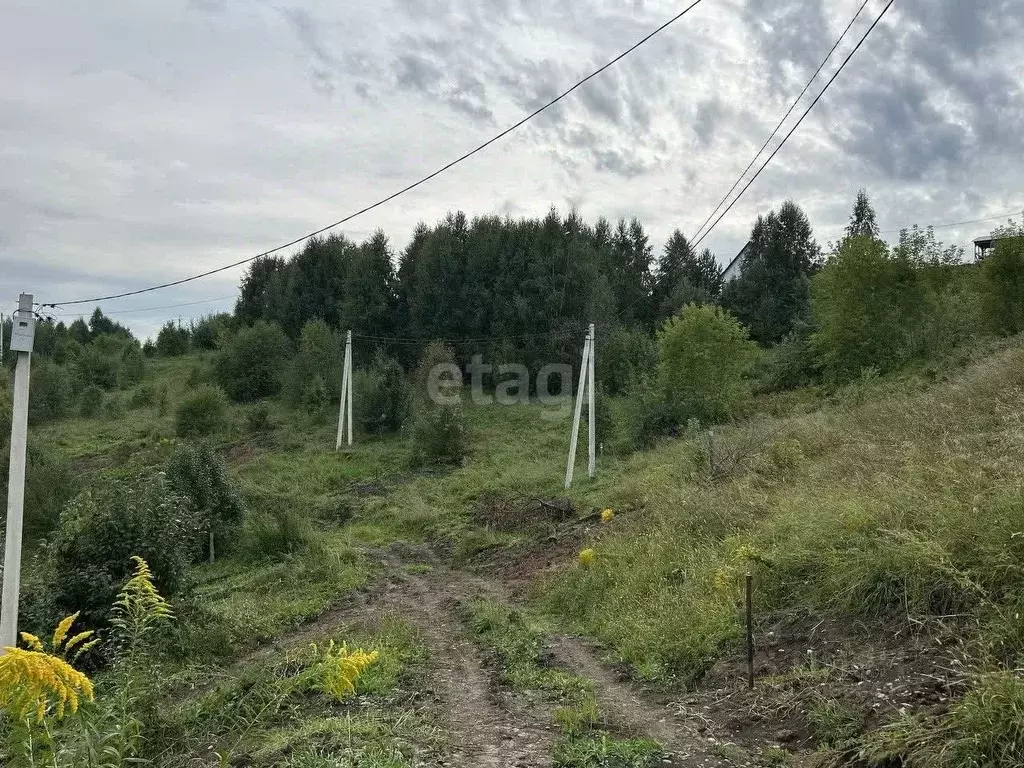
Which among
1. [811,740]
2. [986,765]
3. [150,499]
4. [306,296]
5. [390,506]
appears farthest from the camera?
[306,296]

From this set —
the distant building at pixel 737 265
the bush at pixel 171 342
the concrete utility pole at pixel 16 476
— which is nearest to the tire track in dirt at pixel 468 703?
the concrete utility pole at pixel 16 476

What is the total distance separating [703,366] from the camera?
23922 mm

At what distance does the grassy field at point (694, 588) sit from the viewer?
4301mm

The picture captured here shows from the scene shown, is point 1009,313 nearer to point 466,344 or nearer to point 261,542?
point 261,542

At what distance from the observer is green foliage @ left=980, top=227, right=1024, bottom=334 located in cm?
2083

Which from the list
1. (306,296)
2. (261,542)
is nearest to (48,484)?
(261,542)

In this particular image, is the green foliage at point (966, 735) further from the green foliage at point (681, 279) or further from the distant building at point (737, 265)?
the distant building at point (737, 265)

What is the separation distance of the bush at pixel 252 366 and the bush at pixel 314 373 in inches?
219

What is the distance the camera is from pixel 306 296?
53.3 meters

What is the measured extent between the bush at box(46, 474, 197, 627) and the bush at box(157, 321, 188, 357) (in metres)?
58.7

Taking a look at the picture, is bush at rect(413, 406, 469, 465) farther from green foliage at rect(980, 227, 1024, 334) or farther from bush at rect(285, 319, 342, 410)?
green foliage at rect(980, 227, 1024, 334)

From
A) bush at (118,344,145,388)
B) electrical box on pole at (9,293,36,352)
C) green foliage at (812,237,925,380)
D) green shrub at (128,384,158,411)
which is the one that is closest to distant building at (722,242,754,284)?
green foliage at (812,237,925,380)

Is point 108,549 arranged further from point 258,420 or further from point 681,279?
point 681,279

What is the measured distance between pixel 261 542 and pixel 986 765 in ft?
48.6
